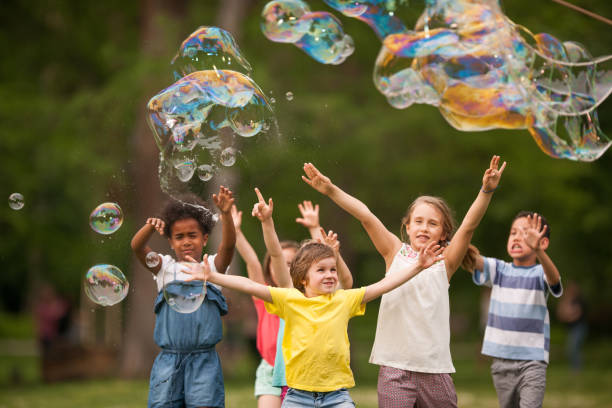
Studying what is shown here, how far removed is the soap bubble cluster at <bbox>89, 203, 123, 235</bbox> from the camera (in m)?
5.62

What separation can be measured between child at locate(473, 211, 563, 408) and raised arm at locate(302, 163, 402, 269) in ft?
3.01

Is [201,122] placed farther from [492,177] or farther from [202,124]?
[492,177]

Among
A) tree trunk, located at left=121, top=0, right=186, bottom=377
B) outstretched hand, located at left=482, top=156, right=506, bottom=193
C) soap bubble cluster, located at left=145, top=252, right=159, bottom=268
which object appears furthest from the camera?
tree trunk, located at left=121, top=0, right=186, bottom=377

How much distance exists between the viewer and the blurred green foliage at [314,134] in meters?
14.8

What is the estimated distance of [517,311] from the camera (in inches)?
227

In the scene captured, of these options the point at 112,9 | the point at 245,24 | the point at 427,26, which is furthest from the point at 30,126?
the point at 427,26

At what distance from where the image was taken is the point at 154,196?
13.0 meters

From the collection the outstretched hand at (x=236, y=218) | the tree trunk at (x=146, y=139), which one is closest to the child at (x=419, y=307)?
the outstretched hand at (x=236, y=218)

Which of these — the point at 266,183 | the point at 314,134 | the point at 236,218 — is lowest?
the point at 236,218

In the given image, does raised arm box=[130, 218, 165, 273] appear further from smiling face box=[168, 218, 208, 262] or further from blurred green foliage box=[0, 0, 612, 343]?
blurred green foliage box=[0, 0, 612, 343]

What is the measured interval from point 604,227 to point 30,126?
11337 mm

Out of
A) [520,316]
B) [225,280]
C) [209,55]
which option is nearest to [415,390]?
[520,316]

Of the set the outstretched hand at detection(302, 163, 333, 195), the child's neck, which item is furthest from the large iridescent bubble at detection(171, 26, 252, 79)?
the child's neck

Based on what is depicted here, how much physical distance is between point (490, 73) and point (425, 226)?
7.48ft
